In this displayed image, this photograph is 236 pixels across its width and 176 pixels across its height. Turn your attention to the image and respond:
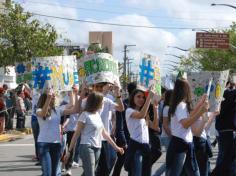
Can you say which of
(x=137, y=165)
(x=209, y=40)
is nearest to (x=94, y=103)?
(x=137, y=165)

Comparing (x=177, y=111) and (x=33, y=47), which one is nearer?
(x=177, y=111)

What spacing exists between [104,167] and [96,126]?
4.89 feet

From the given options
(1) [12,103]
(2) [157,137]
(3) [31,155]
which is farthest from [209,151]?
(1) [12,103]

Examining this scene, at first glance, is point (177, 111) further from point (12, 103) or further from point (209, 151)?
point (12, 103)

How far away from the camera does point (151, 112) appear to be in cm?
988

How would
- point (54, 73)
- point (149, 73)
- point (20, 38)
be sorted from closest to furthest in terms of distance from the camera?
point (149, 73), point (54, 73), point (20, 38)

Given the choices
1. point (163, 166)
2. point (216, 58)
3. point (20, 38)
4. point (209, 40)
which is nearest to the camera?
point (163, 166)

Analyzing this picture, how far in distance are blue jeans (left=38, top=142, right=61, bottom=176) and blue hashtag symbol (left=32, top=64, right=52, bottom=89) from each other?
1023mm

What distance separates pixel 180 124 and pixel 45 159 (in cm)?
212

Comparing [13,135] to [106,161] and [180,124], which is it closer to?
[106,161]

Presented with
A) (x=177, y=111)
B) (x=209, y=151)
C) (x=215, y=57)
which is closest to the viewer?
(x=177, y=111)

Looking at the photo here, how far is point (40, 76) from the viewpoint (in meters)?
9.38

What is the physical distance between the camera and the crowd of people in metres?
7.66

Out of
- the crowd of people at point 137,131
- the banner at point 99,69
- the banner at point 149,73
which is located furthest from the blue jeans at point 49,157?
the banner at point 149,73
